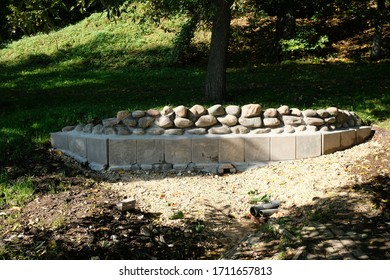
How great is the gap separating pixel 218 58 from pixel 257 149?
3.57 metres

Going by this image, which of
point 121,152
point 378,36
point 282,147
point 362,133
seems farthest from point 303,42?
point 121,152

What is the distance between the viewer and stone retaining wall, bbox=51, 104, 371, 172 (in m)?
8.31

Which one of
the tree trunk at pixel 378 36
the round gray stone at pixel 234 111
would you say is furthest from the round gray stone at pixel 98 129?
the tree trunk at pixel 378 36

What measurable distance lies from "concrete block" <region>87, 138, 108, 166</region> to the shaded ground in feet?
3.35

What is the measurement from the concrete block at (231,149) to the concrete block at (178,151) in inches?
19.8

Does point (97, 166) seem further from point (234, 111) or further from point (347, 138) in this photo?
point (347, 138)

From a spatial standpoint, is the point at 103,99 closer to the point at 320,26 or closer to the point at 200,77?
the point at 200,77

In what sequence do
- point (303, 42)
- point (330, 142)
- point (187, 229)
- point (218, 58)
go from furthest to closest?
1. point (303, 42)
2. point (218, 58)
3. point (330, 142)
4. point (187, 229)

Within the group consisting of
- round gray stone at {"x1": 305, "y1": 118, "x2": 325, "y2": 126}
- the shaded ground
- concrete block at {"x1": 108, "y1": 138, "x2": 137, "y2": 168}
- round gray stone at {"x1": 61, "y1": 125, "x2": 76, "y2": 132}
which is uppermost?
round gray stone at {"x1": 305, "y1": 118, "x2": 325, "y2": 126}

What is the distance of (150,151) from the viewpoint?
8320 millimetres

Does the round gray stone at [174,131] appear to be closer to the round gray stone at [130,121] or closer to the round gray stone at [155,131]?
the round gray stone at [155,131]

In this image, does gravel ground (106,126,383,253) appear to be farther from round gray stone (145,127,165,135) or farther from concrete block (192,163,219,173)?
round gray stone (145,127,165,135)

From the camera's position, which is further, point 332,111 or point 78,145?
point 332,111

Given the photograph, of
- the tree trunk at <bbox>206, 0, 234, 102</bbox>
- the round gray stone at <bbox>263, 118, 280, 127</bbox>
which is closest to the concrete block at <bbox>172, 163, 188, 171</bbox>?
the round gray stone at <bbox>263, 118, 280, 127</bbox>
